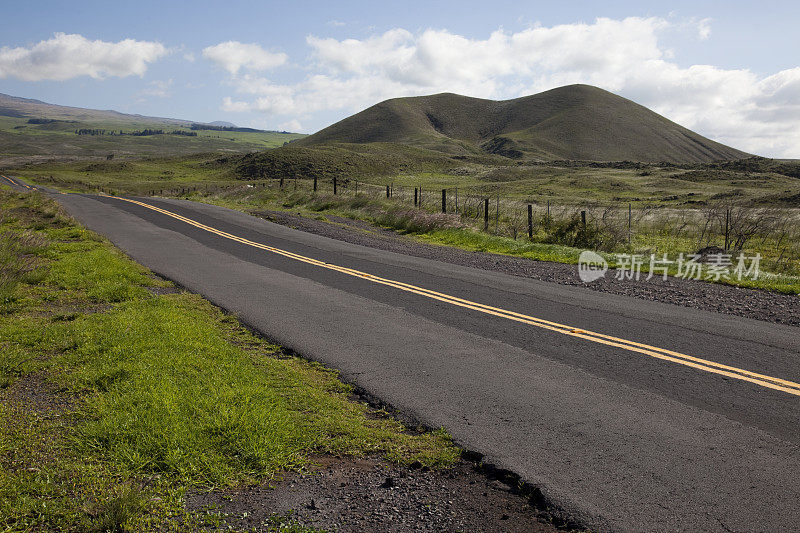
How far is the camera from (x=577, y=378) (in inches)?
213

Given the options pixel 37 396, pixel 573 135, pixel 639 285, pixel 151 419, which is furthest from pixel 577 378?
pixel 573 135

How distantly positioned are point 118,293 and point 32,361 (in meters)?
3.12

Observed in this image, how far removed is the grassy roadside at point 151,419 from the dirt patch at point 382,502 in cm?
15

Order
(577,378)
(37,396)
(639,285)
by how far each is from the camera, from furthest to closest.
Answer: (639,285) < (577,378) < (37,396)

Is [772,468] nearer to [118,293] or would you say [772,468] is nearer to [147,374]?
[147,374]

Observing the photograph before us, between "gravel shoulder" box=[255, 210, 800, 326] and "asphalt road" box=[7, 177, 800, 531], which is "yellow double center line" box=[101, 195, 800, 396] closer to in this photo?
"asphalt road" box=[7, 177, 800, 531]

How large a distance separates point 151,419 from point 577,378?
4.01 meters

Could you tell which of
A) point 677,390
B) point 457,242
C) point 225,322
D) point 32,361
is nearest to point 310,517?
point 677,390

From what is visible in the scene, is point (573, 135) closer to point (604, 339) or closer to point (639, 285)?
point (639, 285)

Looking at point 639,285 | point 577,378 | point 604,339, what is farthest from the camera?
point 639,285

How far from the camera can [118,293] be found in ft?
28.1

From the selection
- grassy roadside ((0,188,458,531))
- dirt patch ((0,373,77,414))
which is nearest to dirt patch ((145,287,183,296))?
grassy roadside ((0,188,458,531))

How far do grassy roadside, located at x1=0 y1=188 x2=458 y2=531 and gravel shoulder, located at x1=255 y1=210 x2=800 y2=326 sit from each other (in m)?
6.76

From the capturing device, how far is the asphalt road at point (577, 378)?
3484mm
